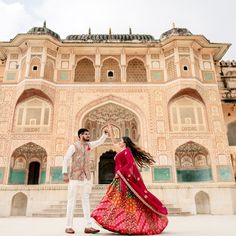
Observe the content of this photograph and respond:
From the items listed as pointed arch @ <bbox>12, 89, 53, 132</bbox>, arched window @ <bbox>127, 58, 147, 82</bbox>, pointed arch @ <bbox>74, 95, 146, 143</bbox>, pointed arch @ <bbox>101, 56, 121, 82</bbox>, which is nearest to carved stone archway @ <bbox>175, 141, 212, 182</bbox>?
pointed arch @ <bbox>74, 95, 146, 143</bbox>

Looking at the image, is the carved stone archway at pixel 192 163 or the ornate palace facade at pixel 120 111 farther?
the carved stone archway at pixel 192 163

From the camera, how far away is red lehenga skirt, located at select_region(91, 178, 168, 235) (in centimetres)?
326

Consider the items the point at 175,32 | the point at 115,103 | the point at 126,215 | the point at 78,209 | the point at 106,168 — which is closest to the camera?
the point at 126,215

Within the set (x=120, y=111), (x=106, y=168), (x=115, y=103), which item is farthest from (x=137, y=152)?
(x=106, y=168)

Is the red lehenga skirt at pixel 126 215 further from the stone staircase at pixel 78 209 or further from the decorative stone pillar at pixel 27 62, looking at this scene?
the decorative stone pillar at pixel 27 62

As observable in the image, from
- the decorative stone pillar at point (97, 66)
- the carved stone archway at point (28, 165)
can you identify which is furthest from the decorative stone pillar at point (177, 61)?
the carved stone archway at point (28, 165)

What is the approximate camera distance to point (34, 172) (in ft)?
39.3

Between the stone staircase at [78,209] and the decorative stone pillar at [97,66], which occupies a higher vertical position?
the decorative stone pillar at [97,66]

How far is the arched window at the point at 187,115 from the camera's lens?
1138 cm

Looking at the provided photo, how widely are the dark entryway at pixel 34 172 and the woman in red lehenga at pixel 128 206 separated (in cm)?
925

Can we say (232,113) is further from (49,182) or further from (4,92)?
(4,92)

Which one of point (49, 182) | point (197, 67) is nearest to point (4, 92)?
point (49, 182)

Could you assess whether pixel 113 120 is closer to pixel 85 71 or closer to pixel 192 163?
pixel 85 71

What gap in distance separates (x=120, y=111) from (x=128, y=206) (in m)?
9.12
